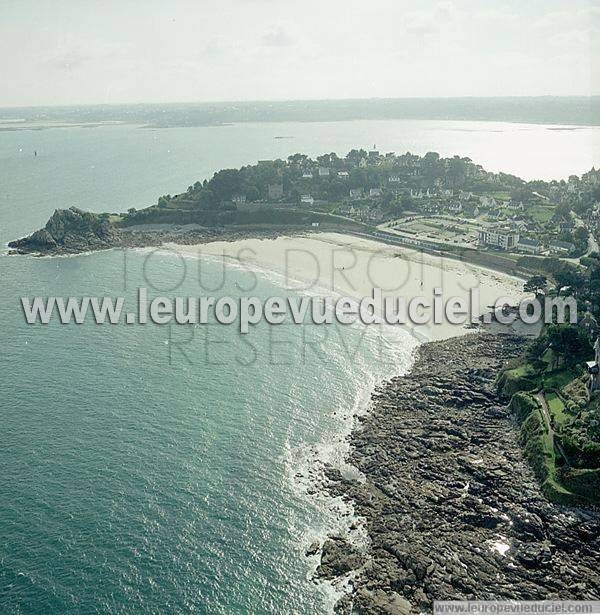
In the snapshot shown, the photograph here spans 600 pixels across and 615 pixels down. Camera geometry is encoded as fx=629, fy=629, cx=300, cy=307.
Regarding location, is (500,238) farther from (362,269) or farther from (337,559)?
(337,559)

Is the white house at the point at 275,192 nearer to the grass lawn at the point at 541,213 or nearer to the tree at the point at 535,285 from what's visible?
the grass lawn at the point at 541,213

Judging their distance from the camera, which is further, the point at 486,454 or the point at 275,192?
the point at 275,192

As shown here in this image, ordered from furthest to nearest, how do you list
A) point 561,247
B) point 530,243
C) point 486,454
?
point 530,243 → point 561,247 → point 486,454

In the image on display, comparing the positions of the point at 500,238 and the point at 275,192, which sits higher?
the point at 275,192

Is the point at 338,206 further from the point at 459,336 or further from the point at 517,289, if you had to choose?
the point at 459,336

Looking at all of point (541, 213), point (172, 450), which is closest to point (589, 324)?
point (172, 450)

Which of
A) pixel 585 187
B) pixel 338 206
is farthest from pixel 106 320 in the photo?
pixel 585 187

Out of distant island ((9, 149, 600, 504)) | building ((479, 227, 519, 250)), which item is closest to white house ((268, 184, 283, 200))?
distant island ((9, 149, 600, 504))

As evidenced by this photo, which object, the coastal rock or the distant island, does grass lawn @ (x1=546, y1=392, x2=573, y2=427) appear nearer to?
the distant island
